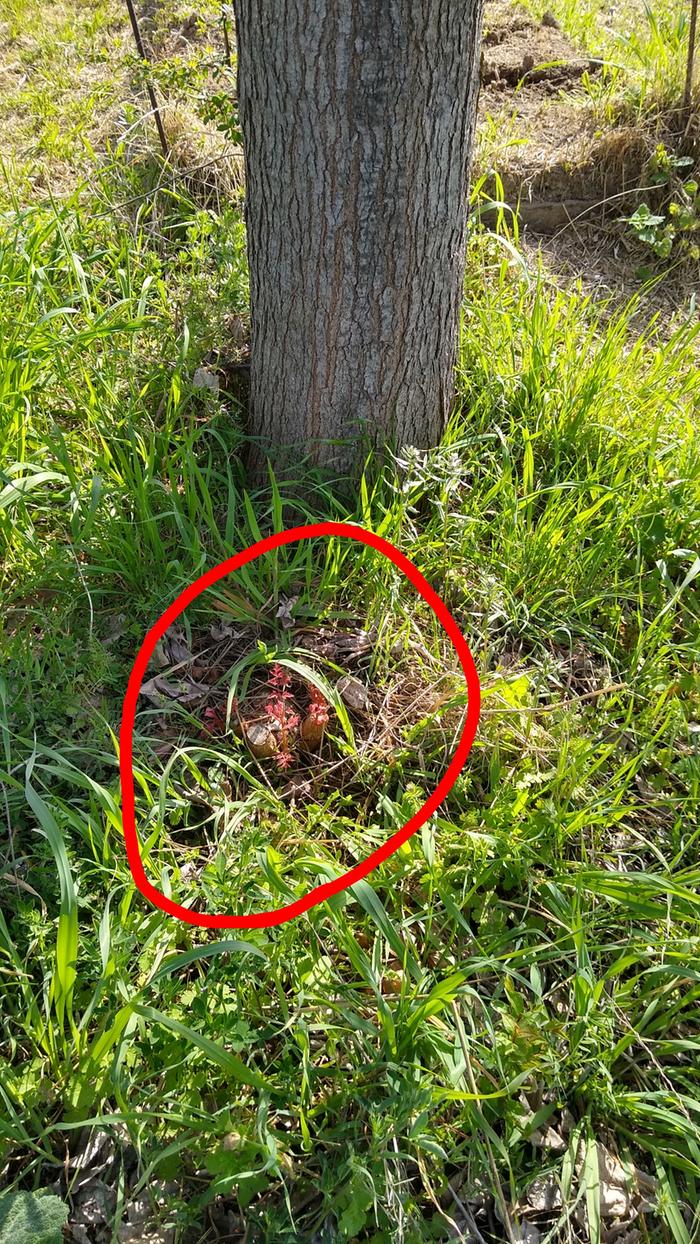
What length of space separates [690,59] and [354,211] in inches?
72.5

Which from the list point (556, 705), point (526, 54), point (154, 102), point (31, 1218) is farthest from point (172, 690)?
point (526, 54)

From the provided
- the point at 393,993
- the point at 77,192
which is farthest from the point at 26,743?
the point at 77,192

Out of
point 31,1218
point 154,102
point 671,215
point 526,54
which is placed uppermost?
point 526,54

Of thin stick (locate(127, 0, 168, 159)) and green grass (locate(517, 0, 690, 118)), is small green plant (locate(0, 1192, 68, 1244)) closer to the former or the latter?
thin stick (locate(127, 0, 168, 159))

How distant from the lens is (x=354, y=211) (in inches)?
69.4

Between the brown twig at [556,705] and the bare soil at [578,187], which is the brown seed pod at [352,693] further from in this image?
the bare soil at [578,187]

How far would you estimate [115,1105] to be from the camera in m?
1.36

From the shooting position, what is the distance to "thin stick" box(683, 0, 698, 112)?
9.02ft

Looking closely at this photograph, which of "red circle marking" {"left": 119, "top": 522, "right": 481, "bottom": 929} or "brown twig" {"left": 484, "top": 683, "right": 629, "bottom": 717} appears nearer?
"red circle marking" {"left": 119, "top": 522, "right": 481, "bottom": 929}

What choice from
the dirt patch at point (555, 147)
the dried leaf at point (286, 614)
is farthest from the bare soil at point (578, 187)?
the dried leaf at point (286, 614)

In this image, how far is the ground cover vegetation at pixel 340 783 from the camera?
1.32 metres

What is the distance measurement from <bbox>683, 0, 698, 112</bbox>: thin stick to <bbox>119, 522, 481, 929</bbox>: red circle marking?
214cm

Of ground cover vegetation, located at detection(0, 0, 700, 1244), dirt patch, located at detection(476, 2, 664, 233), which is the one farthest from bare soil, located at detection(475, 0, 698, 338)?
ground cover vegetation, located at detection(0, 0, 700, 1244)

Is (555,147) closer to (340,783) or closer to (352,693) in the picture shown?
(352,693)
